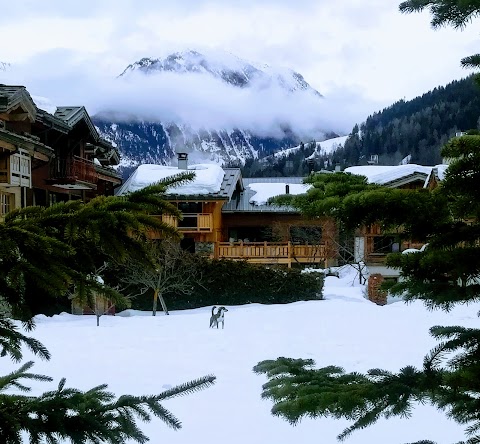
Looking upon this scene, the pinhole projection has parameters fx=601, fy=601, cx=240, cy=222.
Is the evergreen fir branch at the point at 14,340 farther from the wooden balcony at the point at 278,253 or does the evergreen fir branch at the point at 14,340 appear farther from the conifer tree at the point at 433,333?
the wooden balcony at the point at 278,253

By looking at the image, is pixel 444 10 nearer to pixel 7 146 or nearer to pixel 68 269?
pixel 68 269

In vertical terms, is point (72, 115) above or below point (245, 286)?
above

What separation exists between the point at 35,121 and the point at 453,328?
20.2 m

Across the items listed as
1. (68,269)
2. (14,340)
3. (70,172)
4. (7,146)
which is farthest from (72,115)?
(68,269)

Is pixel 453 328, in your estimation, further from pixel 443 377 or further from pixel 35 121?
pixel 35 121

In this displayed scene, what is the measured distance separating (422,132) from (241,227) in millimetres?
41823

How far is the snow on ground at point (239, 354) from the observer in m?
7.48

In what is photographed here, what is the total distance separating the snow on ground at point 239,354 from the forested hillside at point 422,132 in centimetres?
4633

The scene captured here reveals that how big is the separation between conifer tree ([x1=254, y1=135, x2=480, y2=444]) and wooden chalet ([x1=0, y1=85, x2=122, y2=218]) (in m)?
15.0

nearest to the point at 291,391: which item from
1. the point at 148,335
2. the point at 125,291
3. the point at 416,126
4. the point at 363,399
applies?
the point at 363,399

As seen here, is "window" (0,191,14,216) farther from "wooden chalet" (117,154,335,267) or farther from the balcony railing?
"wooden chalet" (117,154,335,267)

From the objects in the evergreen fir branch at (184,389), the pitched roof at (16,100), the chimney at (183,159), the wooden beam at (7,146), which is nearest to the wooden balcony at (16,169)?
the wooden beam at (7,146)

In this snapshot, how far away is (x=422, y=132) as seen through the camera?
2719 inches

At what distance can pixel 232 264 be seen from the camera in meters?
21.6
